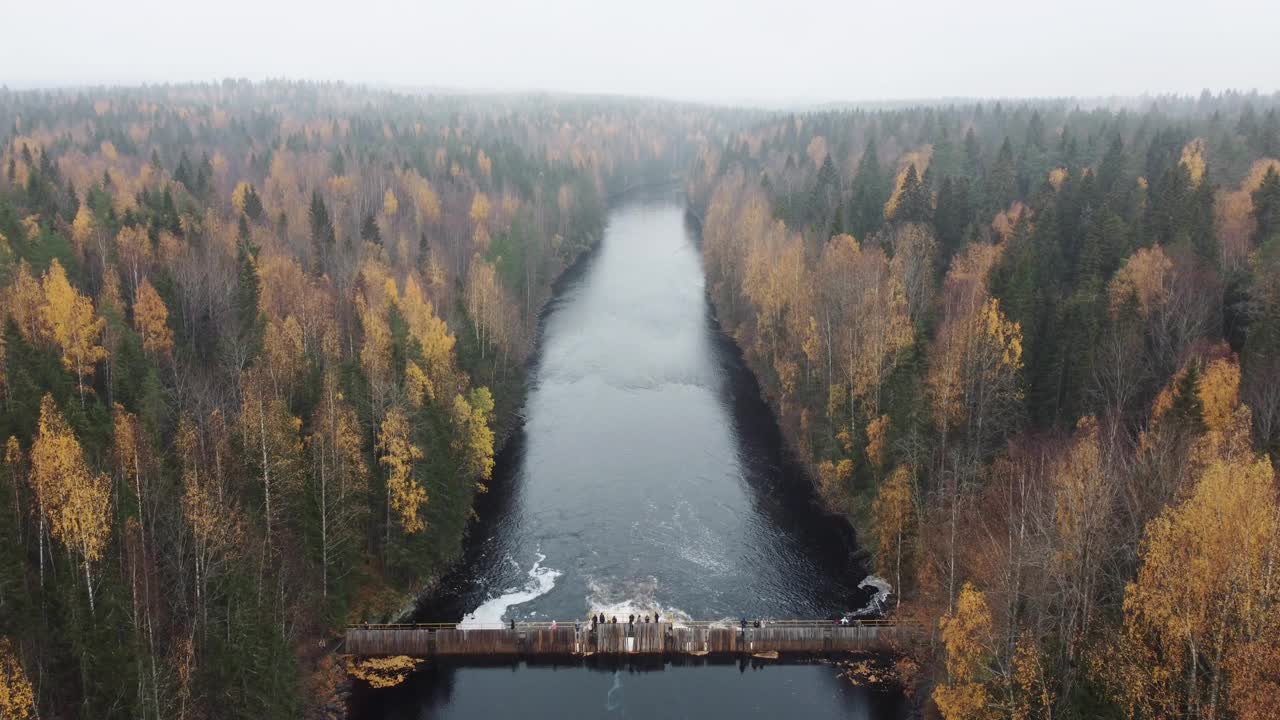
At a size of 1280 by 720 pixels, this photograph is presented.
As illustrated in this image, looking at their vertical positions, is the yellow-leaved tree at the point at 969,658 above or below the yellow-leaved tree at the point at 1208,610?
below

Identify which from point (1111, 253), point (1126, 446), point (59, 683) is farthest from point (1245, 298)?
point (59, 683)

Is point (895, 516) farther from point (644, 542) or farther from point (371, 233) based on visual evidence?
point (371, 233)

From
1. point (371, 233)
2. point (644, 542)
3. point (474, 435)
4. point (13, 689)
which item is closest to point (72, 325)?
point (474, 435)

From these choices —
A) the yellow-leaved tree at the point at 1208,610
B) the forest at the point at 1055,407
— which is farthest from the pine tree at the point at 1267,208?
the yellow-leaved tree at the point at 1208,610

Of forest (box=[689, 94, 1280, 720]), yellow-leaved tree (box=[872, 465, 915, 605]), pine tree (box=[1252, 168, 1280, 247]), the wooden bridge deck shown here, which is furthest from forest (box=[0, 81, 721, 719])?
pine tree (box=[1252, 168, 1280, 247])

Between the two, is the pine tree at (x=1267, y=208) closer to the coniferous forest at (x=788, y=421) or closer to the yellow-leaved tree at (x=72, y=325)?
the coniferous forest at (x=788, y=421)
